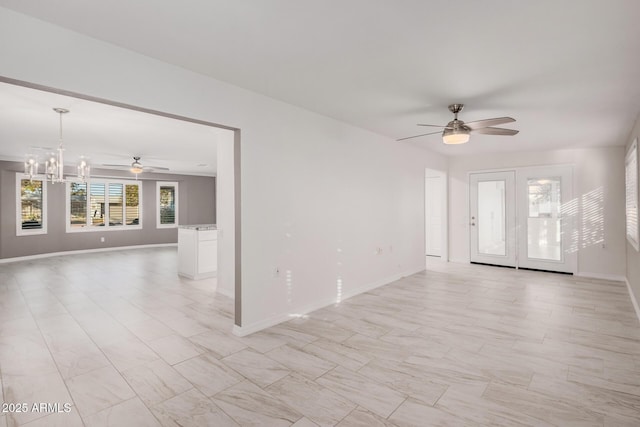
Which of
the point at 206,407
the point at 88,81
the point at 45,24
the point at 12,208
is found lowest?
the point at 206,407

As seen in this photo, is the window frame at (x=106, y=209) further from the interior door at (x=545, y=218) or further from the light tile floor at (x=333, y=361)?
the interior door at (x=545, y=218)

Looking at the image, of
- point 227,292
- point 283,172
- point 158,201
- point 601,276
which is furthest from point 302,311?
point 158,201

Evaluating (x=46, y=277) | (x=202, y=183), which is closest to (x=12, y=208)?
(x=46, y=277)

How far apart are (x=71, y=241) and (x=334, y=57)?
1004cm

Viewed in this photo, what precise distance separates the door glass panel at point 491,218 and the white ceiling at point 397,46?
3295 mm

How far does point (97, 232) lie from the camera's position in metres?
9.70

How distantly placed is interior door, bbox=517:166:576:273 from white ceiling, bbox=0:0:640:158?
9.04ft

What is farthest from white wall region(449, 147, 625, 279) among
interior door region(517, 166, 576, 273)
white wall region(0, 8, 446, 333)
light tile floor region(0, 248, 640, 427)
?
white wall region(0, 8, 446, 333)

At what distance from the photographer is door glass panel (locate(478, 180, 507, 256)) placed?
23.2 feet

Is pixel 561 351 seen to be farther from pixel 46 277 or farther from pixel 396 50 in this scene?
pixel 46 277

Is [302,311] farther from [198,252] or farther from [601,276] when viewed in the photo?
[601,276]

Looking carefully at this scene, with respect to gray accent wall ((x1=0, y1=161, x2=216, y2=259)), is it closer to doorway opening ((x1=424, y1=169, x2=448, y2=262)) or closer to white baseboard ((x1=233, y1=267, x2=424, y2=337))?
doorway opening ((x1=424, y1=169, x2=448, y2=262))

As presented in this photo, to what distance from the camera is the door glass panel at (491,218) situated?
7.08 m

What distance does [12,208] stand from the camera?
26.3ft
